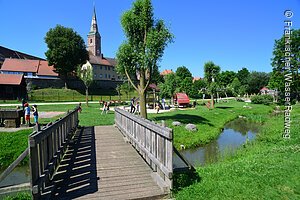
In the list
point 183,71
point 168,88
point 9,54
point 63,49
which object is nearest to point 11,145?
point 168,88

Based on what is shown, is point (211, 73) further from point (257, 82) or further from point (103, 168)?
point (257, 82)

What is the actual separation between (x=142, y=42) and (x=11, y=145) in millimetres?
9350

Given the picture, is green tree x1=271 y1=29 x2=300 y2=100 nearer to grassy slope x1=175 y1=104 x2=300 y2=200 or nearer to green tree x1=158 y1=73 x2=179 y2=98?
green tree x1=158 y1=73 x2=179 y2=98

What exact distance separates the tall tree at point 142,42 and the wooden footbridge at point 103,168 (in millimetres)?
7884

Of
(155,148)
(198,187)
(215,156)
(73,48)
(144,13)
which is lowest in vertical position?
(215,156)

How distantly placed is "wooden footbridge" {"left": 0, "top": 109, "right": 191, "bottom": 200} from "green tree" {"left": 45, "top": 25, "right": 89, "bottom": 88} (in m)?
47.9

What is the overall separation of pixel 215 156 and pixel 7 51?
7683cm

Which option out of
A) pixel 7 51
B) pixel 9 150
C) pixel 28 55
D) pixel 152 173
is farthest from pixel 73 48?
pixel 152 173

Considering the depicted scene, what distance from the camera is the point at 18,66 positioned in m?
55.4

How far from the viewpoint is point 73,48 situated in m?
52.4

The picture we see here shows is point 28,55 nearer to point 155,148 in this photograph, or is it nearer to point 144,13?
point 144,13

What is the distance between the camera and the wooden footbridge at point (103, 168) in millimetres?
4527

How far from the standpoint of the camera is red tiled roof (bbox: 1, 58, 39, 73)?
54125 mm

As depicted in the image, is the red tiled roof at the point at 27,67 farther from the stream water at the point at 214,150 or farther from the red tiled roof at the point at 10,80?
the stream water at the point at 214,150
